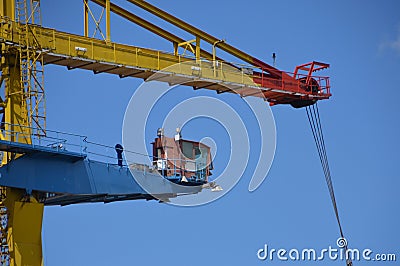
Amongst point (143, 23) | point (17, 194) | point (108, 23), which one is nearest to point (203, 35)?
point (143, 23)

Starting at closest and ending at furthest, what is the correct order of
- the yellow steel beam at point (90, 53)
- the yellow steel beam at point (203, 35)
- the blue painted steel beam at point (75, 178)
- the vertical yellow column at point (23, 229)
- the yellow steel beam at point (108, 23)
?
the blue painted steel beam at point (75, 178) → the vertical yellow column at point (23, 229) → the yellow steel beam at point (90, 53) → the yellow steel beam at point (108, 23) → the yellow steel beam at point (203, 35)

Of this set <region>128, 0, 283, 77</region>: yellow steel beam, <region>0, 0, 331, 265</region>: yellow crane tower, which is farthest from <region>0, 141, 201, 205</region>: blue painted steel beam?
<region>128, 0, 283, 77</region>: yellow steel beam

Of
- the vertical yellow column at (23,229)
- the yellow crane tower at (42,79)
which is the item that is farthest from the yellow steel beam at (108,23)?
the vertical yellow column at (23,229)

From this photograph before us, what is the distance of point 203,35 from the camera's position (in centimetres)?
4956

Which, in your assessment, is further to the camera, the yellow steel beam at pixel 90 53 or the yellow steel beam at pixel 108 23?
the yellow steel beam at pixel 108 23

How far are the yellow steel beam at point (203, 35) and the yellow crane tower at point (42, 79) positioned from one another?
5 cm

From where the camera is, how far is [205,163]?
164 feet

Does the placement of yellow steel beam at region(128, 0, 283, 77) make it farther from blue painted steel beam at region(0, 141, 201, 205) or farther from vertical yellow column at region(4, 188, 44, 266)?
vertical yellow column at region(4, 188, 44, 266)

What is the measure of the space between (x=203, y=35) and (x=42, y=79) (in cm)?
912

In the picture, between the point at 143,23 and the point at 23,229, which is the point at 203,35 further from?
the point at 23,229

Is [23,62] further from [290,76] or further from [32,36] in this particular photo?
[290,76]

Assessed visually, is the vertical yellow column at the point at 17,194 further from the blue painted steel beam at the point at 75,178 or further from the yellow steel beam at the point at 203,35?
the yellow steel beam at the point at 203,35

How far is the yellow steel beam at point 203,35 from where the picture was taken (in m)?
47.8

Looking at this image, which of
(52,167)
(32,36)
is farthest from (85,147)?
(32,36)
